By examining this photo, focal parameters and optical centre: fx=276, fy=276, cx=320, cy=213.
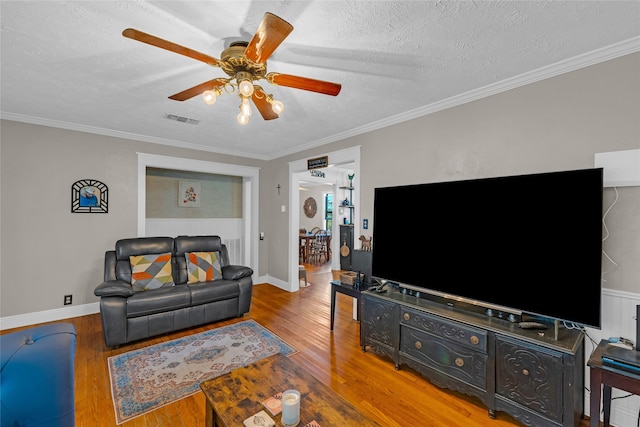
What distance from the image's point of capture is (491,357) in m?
1.98

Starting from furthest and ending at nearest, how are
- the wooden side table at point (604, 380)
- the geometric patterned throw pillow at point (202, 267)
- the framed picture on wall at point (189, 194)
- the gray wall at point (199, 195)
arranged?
the framed picture on wall at point (189, 194) → the gray wall at point (199, 195) → the geometric patterned throw pillow at point (202, 267) → the wooden side table at point (604, 380)

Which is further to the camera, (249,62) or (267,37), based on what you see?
(249,62)

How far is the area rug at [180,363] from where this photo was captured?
2143 mm

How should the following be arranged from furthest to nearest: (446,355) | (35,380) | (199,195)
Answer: (199,195) → (446,355) → (35,380)

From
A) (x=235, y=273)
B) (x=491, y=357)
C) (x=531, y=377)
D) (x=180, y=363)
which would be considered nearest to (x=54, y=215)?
(x=235, y=273)

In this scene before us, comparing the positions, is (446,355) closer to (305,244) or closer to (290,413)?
(290,413)

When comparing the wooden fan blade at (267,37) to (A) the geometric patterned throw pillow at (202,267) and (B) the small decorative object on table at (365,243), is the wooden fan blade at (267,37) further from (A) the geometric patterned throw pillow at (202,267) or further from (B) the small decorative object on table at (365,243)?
(A) the geometric patterned throw pillow at (202,267)

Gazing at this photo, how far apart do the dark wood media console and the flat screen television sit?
0.20m

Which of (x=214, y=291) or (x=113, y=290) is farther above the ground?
(x=113, y=290)

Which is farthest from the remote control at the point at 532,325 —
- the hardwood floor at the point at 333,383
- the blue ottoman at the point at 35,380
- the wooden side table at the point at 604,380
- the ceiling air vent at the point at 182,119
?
the ceiling air vent at the point at 182,119

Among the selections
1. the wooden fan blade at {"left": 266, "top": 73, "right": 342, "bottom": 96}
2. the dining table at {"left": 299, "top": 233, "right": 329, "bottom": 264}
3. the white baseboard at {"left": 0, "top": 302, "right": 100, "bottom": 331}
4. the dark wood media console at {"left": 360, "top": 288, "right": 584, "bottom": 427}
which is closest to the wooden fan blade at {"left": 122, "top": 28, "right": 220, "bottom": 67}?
the wooden fan blade at {"left": 266, "top": 73, "right": 342, "bottom": 96}

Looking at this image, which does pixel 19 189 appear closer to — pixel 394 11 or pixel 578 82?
pixel 394 11

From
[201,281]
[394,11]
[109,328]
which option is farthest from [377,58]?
[109,328]

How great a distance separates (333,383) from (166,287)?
2.35 m
